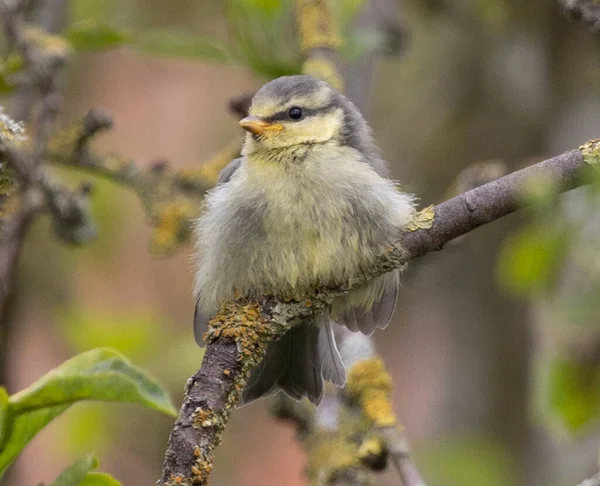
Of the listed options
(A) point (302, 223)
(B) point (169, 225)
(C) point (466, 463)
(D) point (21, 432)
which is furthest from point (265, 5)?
(D) point (21, 432)

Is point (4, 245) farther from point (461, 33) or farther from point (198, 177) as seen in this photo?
point (461, 33)

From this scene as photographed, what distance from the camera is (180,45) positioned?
117 inches

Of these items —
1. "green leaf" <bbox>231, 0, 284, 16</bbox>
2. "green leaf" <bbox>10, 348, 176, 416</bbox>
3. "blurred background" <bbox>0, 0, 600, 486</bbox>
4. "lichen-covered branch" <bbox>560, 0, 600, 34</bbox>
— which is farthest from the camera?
"blurred background" <bbox>0, 0, 600, 486</bbox>

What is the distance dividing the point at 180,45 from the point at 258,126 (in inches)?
21.3

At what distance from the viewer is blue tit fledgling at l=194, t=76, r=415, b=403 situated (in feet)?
7.25

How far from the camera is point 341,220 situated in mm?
2289

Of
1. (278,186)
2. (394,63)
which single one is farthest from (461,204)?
(394,63)

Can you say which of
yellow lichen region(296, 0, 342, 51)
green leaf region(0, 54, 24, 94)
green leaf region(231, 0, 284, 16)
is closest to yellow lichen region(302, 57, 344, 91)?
yellow lichen region(296, 0, 342, 51)

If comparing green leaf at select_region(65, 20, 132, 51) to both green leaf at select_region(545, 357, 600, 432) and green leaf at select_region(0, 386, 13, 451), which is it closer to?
green leaf at select_region(0, 386, 13, 451)

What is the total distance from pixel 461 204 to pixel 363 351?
1.08m

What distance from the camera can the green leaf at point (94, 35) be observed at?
2771 millimetres

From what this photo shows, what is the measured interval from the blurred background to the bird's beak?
471 mm

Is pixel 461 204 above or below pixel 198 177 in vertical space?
below

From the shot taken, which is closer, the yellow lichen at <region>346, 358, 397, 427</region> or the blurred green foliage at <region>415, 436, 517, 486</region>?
the yellow lichen at <region>346, 358, 397, 427</region>
